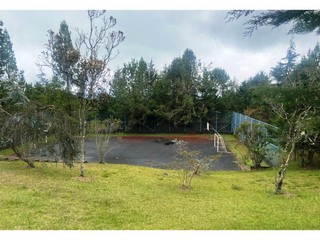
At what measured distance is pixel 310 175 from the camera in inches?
344

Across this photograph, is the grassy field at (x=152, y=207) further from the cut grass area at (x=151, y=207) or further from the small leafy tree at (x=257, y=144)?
the small leafy tree at (x=257, y=144)

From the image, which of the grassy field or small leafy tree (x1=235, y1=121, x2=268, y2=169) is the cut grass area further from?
small leafy tree (x1=235, y1=121, x2=268, y2=169)

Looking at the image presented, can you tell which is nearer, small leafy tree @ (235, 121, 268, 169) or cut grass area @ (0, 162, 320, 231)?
cut grass area @ (0, 162, 320, 231)

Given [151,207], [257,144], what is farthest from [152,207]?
[257,144]

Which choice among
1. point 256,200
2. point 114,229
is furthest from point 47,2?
point 256,200

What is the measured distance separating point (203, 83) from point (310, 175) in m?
19.2

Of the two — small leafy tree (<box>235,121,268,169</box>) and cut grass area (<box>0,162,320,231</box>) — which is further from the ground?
small leafy tree (<box>235,121,268,169</box>)

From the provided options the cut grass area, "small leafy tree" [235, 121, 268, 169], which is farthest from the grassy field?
"small leafy tree" [235, 121, 268, 169]

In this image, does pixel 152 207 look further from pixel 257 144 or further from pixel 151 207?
pixel 257 144

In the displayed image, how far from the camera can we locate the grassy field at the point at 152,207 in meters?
3.21

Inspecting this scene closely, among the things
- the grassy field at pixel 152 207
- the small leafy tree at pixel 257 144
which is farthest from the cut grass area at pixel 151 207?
the small leafy tree at pixel 257 144

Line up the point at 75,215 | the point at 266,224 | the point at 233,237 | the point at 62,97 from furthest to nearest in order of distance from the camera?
1. the point at 62,97
2. the point at 75,215
3. the point at 266,224
4. the point at 233,237

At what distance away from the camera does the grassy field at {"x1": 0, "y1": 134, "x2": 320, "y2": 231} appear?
3.21m

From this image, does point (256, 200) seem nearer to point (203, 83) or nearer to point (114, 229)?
point (114, 229)
